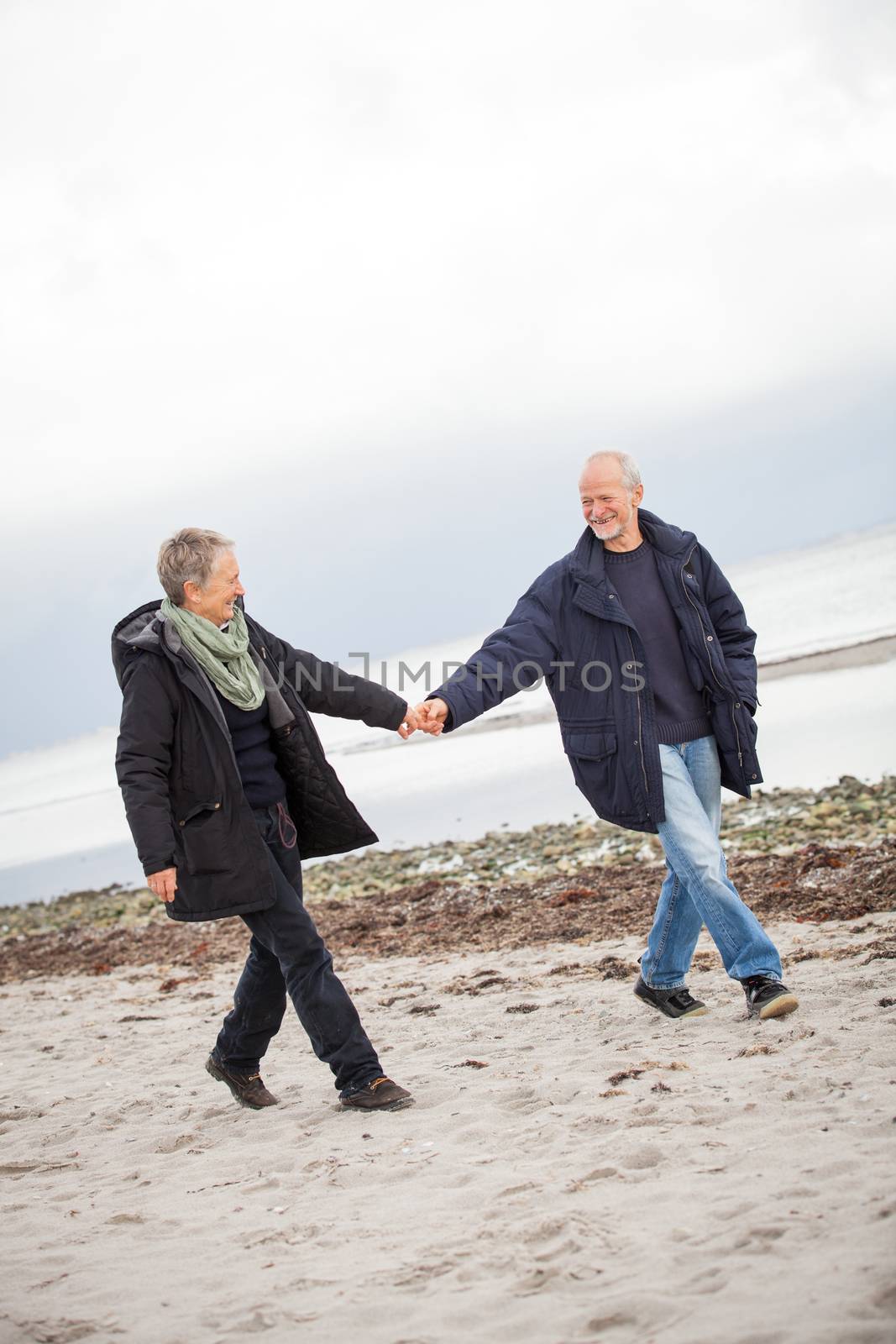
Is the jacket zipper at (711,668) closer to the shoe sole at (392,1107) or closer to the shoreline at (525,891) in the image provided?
the shoe sole at (392,1107)

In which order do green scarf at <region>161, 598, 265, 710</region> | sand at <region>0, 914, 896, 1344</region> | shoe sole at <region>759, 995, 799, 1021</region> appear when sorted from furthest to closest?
shoe sole at <region>759, 995, 799, 1021</region> < green scarf at <region>161, 598, 265, 710</region> < sand at <region>0, 914, 896, 1344</region>

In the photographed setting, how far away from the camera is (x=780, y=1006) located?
468 centimetres

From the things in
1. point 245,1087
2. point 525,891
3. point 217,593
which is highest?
point 217,593

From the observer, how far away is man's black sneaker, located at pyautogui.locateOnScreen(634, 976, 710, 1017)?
5102mm

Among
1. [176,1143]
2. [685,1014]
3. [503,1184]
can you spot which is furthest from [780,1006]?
[176,1143]

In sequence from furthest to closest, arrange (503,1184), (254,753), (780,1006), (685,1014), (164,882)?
(685,1014)
(780,1006)
(254,753)
(164,882)
(503,1184)

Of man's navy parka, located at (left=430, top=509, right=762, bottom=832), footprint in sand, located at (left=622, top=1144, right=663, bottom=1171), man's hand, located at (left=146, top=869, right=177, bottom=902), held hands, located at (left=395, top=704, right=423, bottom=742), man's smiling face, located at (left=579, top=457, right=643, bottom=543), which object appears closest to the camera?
footprint in sand, located at (left=622, top=1144, right=663, bottom=1171)

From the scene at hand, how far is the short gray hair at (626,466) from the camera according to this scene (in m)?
4.97

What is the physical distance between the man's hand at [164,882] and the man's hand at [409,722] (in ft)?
4.14

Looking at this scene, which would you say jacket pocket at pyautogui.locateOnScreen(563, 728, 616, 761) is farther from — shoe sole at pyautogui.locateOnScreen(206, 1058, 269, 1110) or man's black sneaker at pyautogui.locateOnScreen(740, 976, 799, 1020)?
shoe sole at pyautogui.locateOnScreen(206, 1058, 269, 1110)

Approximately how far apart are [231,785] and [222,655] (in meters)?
0.50

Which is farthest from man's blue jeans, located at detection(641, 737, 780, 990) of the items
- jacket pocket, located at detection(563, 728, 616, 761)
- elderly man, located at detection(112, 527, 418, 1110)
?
elderly man, located at detection(112, 527, 418, 1110)

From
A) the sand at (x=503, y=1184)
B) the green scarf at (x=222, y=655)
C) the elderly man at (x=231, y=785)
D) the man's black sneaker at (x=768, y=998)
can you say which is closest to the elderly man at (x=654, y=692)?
the man's black sneaker at (x=768, y=998)

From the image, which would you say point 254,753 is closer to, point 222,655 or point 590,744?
point 222,655
